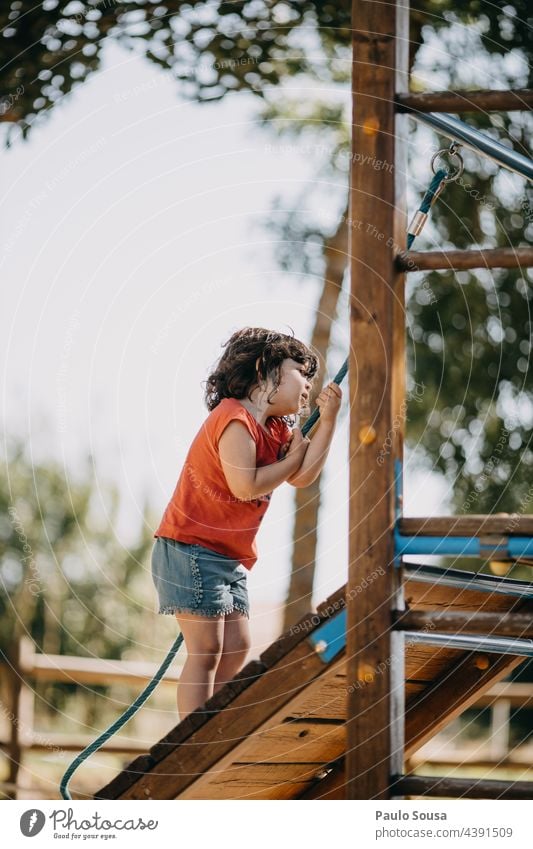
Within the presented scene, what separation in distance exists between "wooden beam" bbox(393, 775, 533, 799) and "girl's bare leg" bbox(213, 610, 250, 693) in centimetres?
109

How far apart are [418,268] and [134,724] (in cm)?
1111

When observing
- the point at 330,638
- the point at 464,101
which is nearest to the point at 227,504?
the point at 330,638

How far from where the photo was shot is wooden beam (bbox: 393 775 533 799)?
6.83ft

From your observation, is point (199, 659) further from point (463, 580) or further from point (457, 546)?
point (457, 546)

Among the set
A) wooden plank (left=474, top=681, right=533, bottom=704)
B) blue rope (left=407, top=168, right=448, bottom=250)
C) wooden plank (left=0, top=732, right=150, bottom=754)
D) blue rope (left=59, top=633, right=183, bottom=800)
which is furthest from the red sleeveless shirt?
wooden plank (left=474, top=681, right=533, bottom=704)

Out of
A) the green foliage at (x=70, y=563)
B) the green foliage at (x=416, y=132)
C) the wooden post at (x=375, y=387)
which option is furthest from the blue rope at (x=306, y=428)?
the green foliage at (x=70, y=563)

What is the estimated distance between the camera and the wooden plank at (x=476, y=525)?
2.11 meters

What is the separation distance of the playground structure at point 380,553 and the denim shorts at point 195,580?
19.2 inches

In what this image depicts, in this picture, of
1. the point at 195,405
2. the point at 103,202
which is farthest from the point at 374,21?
the point at 103,202

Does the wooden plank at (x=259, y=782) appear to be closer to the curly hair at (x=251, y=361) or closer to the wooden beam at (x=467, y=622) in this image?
the wooden beam at (x=467, y=622)

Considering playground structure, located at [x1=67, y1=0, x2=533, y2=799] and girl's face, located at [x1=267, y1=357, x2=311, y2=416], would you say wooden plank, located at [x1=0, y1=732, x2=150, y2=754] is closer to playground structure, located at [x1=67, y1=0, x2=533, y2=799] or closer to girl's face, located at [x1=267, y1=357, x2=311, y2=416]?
girl's face, located at [x1=267, y1=357, x2=311, y2=416]

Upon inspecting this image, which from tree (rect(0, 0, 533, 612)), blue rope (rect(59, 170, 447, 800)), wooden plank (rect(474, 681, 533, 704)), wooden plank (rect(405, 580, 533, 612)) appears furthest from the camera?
wooden plank (rect(474, 681, 533, 704))

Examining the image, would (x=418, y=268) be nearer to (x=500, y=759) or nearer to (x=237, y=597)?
(x=237, y=597)

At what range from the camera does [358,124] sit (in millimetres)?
2344
